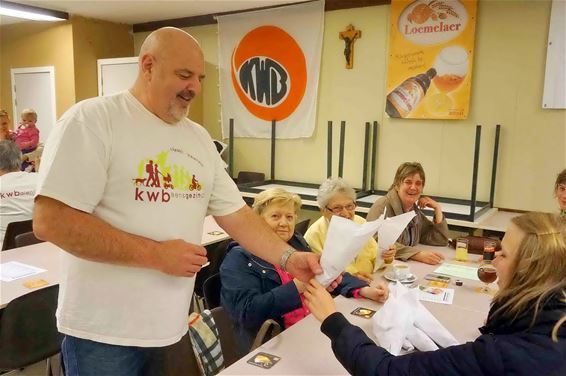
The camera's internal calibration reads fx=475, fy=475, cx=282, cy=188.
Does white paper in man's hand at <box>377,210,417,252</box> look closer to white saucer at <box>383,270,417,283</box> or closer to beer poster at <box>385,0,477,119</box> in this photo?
white saucer at <box>383,270,417,283</box>

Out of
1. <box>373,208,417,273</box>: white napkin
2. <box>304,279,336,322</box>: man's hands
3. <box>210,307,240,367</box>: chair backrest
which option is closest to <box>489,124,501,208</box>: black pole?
<box>373,208,417,273</box>: white napkin

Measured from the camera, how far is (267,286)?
1.99 m

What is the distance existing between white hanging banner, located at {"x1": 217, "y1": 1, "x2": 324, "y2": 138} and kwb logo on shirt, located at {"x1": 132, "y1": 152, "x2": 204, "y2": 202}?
373 cm

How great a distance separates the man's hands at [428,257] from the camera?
269 cm

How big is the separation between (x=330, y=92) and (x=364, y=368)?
393cm

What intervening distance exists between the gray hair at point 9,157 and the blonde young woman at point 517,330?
2.58 meters

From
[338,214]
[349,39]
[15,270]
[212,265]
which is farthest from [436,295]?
[349,39]

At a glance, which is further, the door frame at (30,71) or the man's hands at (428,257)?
the door frame at (30,71)

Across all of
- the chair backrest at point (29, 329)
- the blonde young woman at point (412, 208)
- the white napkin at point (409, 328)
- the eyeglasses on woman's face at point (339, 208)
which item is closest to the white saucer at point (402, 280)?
the eyeglasses on woman's face at point (339, 208)

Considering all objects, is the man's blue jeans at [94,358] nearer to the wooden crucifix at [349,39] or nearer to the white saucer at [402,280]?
the white saucer at [402,280]

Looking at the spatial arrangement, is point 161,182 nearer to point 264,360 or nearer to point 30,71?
point 264,360

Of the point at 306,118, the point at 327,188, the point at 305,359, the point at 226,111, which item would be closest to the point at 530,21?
the point at 306,118

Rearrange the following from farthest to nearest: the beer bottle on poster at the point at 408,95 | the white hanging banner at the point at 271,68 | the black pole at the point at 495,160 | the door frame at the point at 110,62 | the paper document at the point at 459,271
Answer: the door frame at the point at 110,62 < the white hanging banner at the point at 271,68 < the beer bottle on poster at the point at 408,95 < the black pole at the point at 495,160 < the paper document at the point at 459,271

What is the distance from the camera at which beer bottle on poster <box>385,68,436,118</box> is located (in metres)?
4.33
